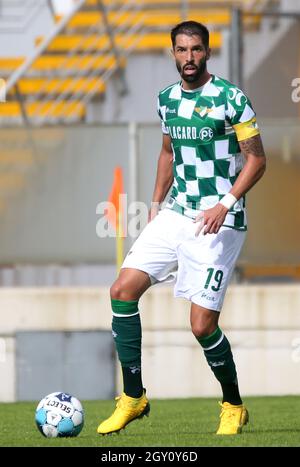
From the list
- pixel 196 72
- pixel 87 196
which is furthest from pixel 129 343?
pixel 87 196

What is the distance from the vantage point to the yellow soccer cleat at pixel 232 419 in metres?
7.20

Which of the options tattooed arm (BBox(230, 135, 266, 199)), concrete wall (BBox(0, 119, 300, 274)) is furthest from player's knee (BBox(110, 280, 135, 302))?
concrete wall (BBox(0, 119, 300, 274))

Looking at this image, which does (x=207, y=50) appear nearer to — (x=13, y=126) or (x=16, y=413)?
(x=16, y=413)

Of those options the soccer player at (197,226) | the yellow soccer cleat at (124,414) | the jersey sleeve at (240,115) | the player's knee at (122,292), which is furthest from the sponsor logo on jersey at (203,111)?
the yellow soccer cleat at (124,414)

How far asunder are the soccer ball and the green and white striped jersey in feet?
3.95

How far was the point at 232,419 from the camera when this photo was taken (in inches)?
285

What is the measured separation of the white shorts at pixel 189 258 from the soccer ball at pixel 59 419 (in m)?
0.81

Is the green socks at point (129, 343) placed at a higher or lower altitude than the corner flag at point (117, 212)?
lower

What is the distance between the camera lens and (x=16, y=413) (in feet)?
32.1

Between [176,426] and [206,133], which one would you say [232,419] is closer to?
[176,426]

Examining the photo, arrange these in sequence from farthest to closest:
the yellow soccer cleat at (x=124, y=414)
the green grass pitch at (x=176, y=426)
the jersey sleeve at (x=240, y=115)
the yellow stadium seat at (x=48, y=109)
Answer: the yellow stadium seat at (x=48, y=109) → the yellow soccer cleat at (x=124, y=414) → the jersey sleeve at (x=240, y=115) → the green grass pitch at (x=176, y=426)

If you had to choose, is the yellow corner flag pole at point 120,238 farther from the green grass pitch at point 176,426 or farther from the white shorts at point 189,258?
the white shorts at point 189,258

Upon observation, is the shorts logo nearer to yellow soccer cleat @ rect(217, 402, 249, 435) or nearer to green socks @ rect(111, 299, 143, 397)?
green socks @ rect(111, 299, 143, 397)

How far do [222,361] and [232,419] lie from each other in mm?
312
